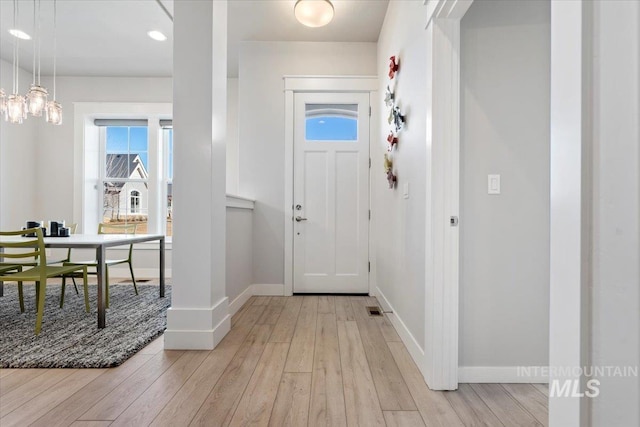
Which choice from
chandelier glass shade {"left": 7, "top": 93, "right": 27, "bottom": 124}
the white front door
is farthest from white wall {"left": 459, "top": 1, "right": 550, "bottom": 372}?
chandelier glass shade {"left": 7, "top": 93, "right": 27, "bottom": 124}

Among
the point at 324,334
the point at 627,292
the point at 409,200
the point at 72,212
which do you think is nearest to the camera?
the point at 627,292

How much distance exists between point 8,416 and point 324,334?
1759 mm

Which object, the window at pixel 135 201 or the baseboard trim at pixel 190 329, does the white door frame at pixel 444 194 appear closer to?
the baseboard trim at pixel 190 329

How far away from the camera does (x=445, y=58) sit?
5.79 ft

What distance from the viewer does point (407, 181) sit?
2.39 meters

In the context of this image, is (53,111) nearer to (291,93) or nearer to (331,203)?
(291,93)

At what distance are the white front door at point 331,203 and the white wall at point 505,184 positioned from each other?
2.03 meters

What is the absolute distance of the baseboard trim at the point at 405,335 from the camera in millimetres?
1977

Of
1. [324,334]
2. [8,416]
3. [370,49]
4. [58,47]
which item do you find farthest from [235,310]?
[58,47]

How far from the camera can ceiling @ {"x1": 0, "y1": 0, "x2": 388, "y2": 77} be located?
3229 mm

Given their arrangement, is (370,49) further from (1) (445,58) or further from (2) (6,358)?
(2) (6,358)

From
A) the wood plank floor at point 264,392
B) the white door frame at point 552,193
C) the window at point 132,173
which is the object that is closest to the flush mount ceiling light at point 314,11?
the white door frame at point 552,193

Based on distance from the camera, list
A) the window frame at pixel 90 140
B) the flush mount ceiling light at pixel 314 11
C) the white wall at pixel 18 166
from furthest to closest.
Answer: the window frame at pixel 90 140 → the white wall at pixel 18 166 → the flush mount ceiling light at pixel 314 11

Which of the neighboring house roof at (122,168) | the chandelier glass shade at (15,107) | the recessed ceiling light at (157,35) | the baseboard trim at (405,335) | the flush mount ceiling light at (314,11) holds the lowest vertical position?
the baseboard trim at (405,335)
